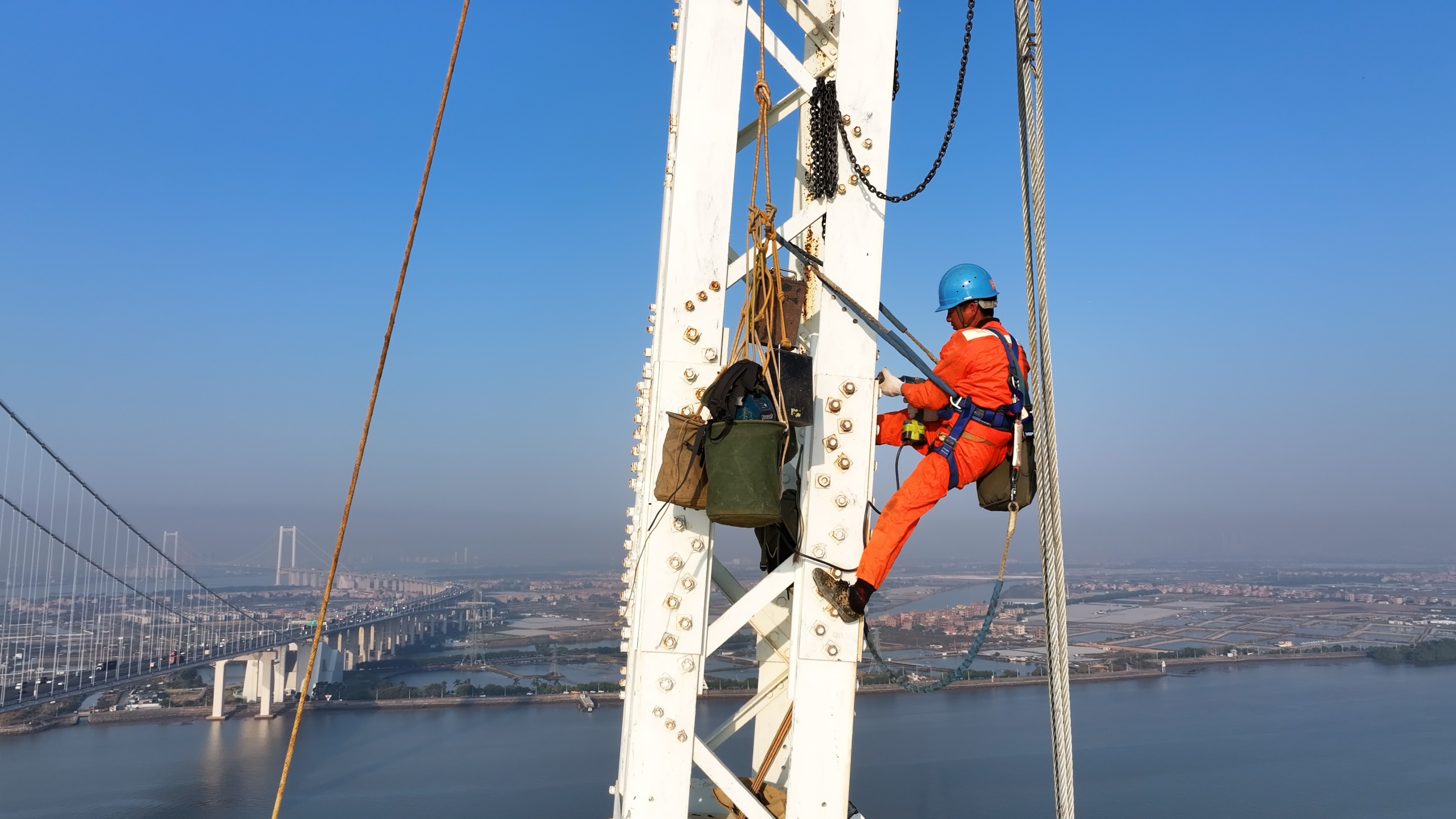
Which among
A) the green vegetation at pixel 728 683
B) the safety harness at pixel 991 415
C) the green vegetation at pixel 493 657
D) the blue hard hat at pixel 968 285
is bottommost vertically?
the green vegetation at pixel 493 657

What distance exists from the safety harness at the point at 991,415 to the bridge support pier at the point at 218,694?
4058cm

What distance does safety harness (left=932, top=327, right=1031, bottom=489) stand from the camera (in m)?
2.35

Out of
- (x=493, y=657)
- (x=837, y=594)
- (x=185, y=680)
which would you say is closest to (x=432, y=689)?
(x=493, y=657)

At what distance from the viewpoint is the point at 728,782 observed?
2135 millimetres

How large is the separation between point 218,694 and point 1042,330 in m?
41.5

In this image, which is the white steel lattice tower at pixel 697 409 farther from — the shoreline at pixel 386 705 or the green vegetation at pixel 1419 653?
the green vegetation at pixel 1419 653

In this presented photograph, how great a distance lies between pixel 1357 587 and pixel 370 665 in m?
71.1

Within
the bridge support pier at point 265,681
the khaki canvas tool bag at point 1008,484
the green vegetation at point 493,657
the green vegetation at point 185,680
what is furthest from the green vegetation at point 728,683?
the green vegetation at point 185,680

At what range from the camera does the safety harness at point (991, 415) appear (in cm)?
235

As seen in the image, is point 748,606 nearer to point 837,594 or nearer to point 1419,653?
point 837,594

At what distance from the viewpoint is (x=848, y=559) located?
7.20 feet

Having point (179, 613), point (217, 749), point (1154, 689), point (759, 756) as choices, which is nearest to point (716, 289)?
point (759, 756)

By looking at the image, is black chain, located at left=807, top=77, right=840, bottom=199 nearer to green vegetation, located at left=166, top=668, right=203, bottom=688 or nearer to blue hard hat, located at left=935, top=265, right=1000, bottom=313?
blue hard hat, located at left=935, top=265, right=1000, bottom=313

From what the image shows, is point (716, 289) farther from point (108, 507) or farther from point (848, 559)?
point (108, 507)
